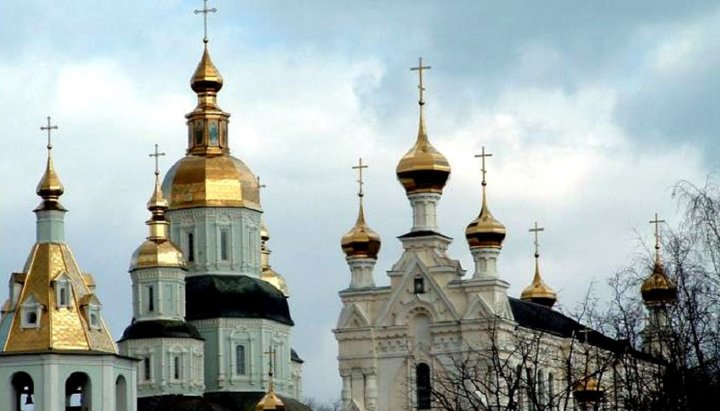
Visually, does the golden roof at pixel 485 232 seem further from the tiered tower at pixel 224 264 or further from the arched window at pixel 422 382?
the tiered tower at pixel 224 264

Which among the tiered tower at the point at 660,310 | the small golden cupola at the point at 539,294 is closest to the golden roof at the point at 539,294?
the small golden cupola at the point at 539,294

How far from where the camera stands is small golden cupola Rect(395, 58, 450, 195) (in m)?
64.9

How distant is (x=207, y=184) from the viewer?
76.0 metres

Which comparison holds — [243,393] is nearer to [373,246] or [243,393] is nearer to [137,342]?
[137,342]

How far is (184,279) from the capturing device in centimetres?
7344

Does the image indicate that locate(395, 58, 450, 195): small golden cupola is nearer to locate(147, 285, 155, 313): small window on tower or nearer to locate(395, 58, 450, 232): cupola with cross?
locate(395, 58, 450, 232): cupola with cross

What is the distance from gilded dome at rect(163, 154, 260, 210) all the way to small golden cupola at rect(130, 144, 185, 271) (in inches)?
92.4

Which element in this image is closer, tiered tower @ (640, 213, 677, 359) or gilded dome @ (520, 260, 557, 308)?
tiered tower @ (640, 213, 677, 359)

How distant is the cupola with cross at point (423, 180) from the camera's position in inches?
2557

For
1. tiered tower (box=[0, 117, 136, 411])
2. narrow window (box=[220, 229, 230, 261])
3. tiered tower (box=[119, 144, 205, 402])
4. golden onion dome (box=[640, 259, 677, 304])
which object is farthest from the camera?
narrow window (box=[220, 229, 230, 261])

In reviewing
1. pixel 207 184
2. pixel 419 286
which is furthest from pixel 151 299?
pixel 419 286

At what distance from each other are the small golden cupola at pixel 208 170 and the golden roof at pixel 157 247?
95.3 inches

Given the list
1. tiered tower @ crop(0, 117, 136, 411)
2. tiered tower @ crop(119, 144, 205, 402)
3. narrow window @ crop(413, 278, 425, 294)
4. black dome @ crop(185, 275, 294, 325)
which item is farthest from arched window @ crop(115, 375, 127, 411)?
black dome @ crop(185, 275, 294, 325)

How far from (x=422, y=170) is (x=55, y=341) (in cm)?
1117
